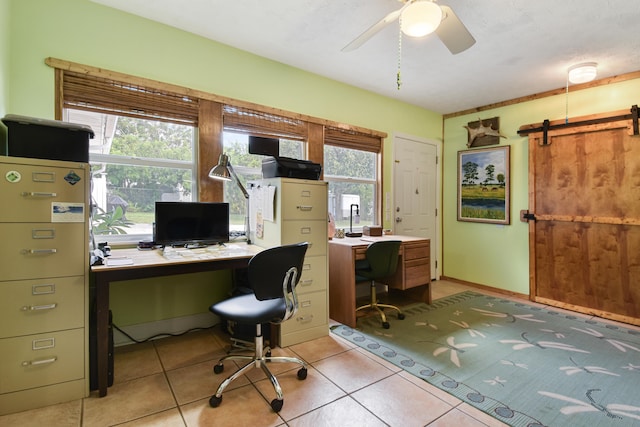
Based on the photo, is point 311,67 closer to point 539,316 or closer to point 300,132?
point 300,132

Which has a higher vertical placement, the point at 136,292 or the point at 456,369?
the point at 136,292

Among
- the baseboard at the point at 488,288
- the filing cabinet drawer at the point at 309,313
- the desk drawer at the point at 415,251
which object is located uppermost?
the desk drawer at the point at 415,251

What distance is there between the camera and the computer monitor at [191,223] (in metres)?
2.45

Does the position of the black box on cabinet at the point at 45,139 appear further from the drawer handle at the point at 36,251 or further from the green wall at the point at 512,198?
the green wall at the point at 512,198

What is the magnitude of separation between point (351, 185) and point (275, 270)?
93.6 inches

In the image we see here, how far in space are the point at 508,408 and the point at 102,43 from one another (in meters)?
3.64

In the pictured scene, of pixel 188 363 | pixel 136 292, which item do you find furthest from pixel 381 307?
pixel 136 292

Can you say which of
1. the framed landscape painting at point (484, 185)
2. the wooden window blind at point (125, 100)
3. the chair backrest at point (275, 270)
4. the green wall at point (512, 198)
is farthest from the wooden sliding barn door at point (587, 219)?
the wooden window blind at point (125, 100)

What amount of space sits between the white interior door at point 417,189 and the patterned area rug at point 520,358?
131 centimetres

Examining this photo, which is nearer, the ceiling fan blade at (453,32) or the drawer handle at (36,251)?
the drawer handle at (36,251)

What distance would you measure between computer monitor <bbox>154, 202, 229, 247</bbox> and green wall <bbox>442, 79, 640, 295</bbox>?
349cm

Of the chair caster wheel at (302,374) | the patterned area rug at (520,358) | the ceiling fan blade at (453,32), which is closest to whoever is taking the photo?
the patterned area rug at (520,358)

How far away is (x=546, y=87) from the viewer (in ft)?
11.9

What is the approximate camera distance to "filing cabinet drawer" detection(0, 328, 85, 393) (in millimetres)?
1615
